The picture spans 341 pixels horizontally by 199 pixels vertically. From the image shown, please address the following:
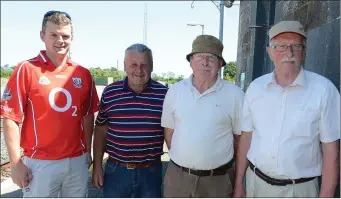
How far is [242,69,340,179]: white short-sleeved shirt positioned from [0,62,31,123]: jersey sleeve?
5.73ft

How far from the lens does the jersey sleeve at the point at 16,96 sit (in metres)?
2.61

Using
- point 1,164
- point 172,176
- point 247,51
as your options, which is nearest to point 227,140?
point 172,176

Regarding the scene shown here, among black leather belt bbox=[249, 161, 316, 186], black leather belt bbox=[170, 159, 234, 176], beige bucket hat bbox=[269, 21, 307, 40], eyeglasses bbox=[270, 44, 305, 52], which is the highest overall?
beige bucket hat bbox=[269, 21, 307, 40]

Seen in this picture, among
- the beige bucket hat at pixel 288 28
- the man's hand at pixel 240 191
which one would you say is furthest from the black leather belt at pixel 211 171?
the beige bucket hat at pixel 288 28

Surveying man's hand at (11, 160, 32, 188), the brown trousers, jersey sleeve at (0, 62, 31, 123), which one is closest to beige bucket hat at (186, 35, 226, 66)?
the brown trousers

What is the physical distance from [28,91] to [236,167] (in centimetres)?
174

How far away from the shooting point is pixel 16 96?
103 inches

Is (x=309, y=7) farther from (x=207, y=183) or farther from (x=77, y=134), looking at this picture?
(x=77, y=134)

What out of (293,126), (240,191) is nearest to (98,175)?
(240,191)

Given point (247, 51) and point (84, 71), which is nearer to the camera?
point (84, 71)

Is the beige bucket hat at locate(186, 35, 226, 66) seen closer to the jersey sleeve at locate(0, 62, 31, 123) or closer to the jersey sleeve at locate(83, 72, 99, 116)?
the jersey sleeve at locate(83, 72, 99, 116)

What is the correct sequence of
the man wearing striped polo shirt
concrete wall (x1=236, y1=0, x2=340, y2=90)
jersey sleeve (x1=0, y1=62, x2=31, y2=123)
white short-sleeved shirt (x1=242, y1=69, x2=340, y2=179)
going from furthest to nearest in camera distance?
concrete wall (x1=236, y1=0, x2=340, y2=90)
the man wearing striped polo shirt
jersey sleeve (x1=0, y1=62, x2=31, y2=123)
white short-sleeved shirt (x1=242, y1=69, x2=340, y2=179)

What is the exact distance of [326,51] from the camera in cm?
324

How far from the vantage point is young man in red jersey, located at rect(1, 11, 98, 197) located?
8.63 ft
